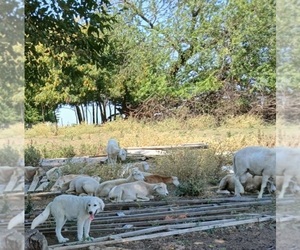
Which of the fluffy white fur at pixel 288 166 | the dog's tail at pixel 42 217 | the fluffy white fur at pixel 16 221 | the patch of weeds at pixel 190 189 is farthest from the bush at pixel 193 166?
the fluffy white fur at pixel 16 221

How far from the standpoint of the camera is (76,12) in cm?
146

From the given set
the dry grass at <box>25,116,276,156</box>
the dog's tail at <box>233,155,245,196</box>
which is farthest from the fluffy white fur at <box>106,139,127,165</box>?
the dog's tail at <box>233,155,245,196</box>

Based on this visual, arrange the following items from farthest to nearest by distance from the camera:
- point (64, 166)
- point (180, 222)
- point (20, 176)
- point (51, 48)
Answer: point (64, 166)
point (180, 222)
point (51, 48)
point (20, 176)

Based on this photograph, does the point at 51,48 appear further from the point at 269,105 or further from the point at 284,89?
the point at 269,105

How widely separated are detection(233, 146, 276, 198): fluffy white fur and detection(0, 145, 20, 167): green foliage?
116 centimetres

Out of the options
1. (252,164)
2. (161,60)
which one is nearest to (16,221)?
(252,164)

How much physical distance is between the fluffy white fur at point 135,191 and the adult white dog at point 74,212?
372 mm

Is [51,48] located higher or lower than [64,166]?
higher

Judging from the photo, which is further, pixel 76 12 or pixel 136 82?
pixel 136 82

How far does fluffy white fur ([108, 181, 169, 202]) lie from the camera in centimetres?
191

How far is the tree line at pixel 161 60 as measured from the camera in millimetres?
1577

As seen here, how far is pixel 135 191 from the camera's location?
1.94 metres

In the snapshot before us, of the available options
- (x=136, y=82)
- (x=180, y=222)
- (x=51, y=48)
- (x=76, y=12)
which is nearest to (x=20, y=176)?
(x=51, y=48)

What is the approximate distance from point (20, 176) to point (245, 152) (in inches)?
57.0
